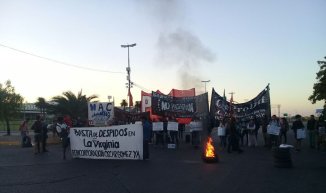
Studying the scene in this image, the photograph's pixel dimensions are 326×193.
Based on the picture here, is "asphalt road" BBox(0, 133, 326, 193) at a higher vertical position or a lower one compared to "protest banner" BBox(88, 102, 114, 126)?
lower

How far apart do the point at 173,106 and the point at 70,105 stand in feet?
54.7

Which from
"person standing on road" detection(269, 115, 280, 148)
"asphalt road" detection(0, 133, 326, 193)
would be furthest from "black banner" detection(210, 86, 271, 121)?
"asphalt road" detection(0, 133, 326, 193)

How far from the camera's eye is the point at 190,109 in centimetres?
2567

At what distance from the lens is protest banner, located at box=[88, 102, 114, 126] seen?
25.6 meters

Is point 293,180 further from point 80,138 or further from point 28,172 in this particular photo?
point 80,138

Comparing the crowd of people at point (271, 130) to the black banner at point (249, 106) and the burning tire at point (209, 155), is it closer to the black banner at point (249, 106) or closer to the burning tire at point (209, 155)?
the black banner at point (249, 106)

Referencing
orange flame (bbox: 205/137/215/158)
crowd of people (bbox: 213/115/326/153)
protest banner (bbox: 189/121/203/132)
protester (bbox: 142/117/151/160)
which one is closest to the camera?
orange flame (bbox: 205/137/215/158)

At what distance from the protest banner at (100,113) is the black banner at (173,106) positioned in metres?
2.87

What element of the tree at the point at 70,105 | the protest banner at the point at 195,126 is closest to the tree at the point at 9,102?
the tree at the point at 70,105

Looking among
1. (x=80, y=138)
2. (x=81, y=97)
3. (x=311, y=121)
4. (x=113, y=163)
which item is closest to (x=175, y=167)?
(x=113, y=163)

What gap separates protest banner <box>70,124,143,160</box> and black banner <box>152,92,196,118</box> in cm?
734

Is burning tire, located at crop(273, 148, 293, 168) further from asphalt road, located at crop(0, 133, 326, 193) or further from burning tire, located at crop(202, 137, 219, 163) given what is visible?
burning tire, located at crop(202, 137, 219, 163)

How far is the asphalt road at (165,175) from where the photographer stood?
1013 centimetres

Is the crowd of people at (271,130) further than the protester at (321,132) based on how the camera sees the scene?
No
